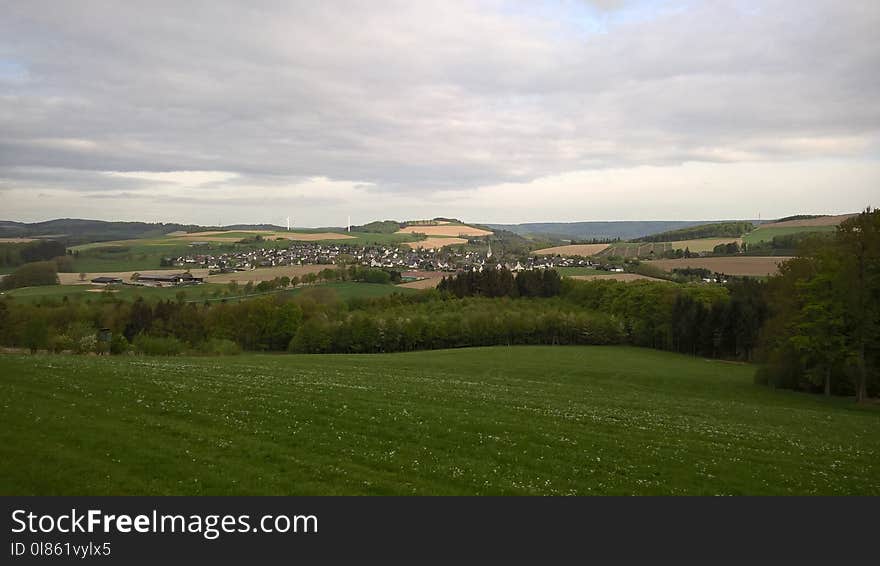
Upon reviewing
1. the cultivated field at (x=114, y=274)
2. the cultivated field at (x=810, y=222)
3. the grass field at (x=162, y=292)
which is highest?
the cultivated field at (x=810, y=222)

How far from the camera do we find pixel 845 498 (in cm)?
1467

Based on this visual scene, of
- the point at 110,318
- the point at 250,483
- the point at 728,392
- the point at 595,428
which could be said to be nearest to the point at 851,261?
the point at 728,392

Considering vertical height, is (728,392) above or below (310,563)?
below

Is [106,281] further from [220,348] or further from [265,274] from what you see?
[220,348]

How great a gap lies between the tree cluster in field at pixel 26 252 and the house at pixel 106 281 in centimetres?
987

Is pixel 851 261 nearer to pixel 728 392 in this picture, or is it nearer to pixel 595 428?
pixel 728 392

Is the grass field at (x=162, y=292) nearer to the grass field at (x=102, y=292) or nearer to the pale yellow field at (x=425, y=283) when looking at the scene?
the grass field at (x=102, y=292)

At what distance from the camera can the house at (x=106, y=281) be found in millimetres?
116688

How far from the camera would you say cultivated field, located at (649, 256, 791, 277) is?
11575 cm

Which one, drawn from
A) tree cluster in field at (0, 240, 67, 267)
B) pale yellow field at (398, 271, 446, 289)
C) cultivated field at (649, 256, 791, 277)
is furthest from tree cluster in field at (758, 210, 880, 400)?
tree cluster in field at (0, 240, 67, 267)

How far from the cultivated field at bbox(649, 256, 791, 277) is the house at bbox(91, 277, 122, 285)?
423ft

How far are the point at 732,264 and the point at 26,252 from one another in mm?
156972

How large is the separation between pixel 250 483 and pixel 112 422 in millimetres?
6212

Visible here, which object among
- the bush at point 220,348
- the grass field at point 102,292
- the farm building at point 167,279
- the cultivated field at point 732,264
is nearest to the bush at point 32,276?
the grass field at point 102,292
